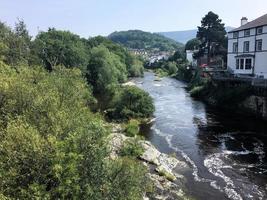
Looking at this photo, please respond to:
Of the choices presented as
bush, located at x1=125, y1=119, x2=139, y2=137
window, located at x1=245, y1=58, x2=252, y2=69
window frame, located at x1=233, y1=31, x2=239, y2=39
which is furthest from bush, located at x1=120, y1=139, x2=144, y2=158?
window frame, located at x1=233, y1=31, x2=239, y2=39

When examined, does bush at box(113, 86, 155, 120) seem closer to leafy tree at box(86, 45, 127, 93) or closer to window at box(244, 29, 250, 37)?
leafy tree at box(86, 45, 127, 93)

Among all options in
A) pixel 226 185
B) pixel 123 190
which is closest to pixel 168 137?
pixel 226 185

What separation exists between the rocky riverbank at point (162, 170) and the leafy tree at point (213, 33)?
49.5m

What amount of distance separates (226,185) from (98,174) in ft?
44.2

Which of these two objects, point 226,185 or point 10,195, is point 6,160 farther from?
point 226,185

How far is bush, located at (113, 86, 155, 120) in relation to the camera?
A: 44312mm

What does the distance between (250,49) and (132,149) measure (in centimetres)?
3170

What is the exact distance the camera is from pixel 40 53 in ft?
205

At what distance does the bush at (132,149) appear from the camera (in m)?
27.9

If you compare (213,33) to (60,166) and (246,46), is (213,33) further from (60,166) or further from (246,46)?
(60,166)

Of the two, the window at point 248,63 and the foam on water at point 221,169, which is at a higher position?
the window at point 248,63

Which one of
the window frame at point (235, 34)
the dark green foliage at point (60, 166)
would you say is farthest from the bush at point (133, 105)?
the dark green foliage at point (60, 166)

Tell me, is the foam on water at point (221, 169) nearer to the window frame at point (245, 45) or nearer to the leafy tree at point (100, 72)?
the window frame at point (245, 45)

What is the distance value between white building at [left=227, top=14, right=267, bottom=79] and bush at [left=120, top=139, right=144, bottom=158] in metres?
27.5
